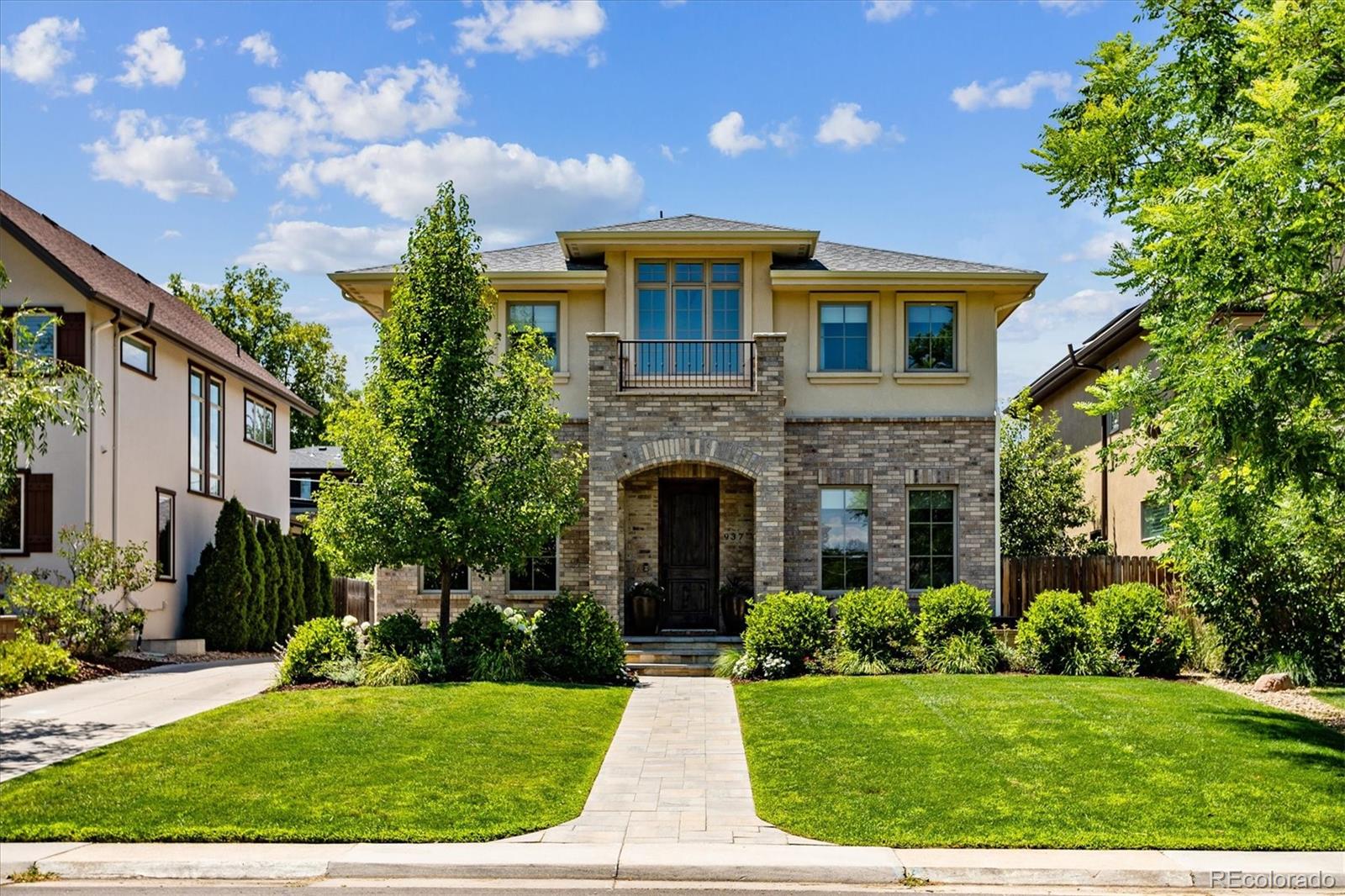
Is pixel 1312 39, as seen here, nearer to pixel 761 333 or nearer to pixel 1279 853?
pixel 1279 853

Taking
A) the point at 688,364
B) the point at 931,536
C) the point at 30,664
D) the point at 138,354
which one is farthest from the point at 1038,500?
the point at 30,664

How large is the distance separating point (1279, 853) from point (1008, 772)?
8.43 feet

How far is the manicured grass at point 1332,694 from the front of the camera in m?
14.9

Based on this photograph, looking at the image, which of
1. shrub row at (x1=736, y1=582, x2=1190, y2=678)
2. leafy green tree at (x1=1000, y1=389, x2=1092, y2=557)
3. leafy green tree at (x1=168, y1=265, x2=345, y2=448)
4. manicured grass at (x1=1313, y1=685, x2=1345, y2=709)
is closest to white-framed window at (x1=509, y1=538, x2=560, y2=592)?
shrub row at (x1=736, y1=582, x2=1190, y2=678)

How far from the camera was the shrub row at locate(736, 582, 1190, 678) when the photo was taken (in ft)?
57.3

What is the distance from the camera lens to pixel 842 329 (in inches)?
867

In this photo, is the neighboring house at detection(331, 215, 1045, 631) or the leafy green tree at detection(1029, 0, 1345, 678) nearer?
the leafy green tree at detection(1029, 0, 1345, 678)

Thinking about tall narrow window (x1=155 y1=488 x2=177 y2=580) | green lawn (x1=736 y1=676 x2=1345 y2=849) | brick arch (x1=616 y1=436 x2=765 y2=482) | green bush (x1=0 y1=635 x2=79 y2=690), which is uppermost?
brick arch (x1=616 y1=436 x2=765 y2=482)

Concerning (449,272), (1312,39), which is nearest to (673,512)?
(449,272)

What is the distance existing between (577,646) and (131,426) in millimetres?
10220

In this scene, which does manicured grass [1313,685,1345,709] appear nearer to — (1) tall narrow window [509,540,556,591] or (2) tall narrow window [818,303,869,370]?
(2) tall narrow window [818,303,869,370]

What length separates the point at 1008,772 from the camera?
432 inches

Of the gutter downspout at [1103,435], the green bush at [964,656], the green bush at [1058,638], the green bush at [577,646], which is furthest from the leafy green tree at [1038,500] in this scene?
the green bush at [577,646]

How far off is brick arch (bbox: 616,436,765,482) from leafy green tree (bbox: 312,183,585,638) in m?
2.95
